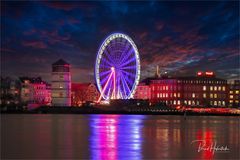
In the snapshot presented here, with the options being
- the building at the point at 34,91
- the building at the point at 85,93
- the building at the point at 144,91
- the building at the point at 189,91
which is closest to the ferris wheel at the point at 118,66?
the building at the point at 189,91

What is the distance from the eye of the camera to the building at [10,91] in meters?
111

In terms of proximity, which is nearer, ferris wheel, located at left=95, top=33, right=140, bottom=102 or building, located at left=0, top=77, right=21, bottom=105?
ferris wheel, located at left=95, top=33, right=140, bottom=102

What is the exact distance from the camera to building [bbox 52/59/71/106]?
108688mm

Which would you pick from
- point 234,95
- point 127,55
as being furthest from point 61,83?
point 234,95

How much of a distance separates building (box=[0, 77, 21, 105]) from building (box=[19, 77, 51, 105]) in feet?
6.33

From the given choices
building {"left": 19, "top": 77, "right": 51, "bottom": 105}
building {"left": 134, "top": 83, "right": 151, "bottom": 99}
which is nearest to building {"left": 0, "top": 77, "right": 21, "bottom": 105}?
building {"left": 19, "top": 77, "right": 51, "bottom": 105}

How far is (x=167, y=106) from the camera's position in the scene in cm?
11006

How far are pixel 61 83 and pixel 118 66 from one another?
41019mm

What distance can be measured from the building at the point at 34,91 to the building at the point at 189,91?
93.8ft

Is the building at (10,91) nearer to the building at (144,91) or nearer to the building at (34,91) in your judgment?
the building at (34,91)

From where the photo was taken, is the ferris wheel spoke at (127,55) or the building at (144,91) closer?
the ferris wheel spoke at (127,55)

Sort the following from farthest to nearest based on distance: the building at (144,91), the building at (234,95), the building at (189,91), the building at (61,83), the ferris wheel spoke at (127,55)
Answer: the building at (234,95) < the building at (144,91) < the building at (189,91) < the building at (61,83) < the ferris wheel spoke at (127,55)

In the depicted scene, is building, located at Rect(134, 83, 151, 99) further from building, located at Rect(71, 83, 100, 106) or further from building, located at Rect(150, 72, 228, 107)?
building, located at Rect(71, 83, 100, 106)

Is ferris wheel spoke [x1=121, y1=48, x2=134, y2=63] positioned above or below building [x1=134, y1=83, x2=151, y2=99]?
above
